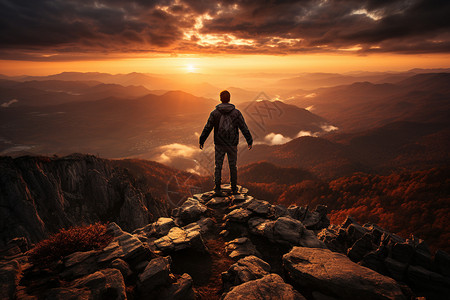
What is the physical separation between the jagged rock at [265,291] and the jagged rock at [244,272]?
72cm

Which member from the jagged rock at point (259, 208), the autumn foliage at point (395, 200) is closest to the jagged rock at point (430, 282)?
the jagged rock at point (259, 208)

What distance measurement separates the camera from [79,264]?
545 centimetres

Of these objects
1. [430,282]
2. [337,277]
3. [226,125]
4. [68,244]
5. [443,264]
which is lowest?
[430,282]

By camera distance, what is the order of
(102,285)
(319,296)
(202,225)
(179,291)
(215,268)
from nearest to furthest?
(102,285), (319,296), (179,291), (215,268), (202,225)

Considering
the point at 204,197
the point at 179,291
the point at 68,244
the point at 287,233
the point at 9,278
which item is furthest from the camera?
A: the point at 204,197

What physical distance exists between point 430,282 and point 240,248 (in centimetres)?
615

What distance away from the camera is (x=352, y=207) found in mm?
59281

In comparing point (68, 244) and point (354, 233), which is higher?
point (68, 244)

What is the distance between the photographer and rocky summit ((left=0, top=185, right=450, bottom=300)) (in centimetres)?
473

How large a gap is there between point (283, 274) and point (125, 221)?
3506 centimetres

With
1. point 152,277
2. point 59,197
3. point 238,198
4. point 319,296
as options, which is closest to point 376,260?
point 319,296

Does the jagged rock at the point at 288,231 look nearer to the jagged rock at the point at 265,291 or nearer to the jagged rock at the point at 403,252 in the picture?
the jagged rock at the point at 265,291

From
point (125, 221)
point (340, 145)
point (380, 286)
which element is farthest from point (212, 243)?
point (340, 145)

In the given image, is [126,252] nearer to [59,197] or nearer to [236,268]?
[236,268]
